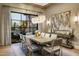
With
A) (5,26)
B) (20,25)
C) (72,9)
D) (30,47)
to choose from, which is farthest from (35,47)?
(72,9)

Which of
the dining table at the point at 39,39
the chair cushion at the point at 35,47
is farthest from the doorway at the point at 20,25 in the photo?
the chair cushion at the point at 35,47

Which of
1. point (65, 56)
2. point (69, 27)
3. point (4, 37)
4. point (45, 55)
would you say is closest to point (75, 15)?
point (69, 27)

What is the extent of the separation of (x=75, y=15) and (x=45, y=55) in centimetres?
102

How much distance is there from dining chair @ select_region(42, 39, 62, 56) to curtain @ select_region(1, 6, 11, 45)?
775 millimetres

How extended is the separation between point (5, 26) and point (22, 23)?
350mm

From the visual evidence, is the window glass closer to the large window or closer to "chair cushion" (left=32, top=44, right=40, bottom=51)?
the large window

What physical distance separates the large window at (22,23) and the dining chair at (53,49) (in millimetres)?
475

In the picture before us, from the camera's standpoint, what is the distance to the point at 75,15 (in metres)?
2.12

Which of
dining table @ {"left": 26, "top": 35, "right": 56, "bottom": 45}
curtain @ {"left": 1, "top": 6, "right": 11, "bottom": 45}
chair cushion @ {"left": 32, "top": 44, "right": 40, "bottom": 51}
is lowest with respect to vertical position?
chair cushion @ {"left": 32, "top": 44, "right": 40, "bottom": 51}

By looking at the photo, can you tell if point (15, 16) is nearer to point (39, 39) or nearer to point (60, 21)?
point (39, 39)

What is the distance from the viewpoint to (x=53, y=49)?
7.25ft

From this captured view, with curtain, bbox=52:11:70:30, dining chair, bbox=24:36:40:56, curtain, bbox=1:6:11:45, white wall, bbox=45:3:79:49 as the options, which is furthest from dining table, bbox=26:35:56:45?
white wall, bbox=45:3:79:49

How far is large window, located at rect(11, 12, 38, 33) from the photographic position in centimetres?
219

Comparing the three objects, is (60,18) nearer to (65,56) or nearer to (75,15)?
(75,15)
